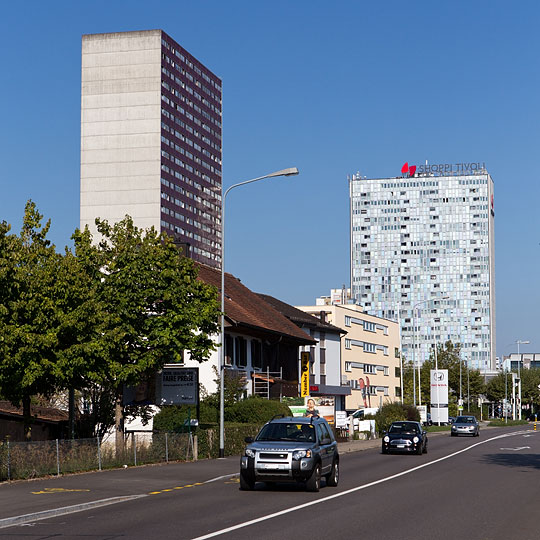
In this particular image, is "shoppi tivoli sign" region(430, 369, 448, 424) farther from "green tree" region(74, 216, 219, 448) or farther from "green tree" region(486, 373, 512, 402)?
"green tree" region(486, 373, 512, 402)

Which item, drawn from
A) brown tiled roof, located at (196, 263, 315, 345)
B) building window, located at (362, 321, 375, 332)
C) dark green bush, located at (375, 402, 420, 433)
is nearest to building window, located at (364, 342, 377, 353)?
building window, located at (362, 321, 375, 332)

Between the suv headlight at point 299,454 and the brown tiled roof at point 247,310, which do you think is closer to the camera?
the suv headlight at point 299,454

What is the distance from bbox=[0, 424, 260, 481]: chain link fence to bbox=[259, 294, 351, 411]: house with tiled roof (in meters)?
36.7

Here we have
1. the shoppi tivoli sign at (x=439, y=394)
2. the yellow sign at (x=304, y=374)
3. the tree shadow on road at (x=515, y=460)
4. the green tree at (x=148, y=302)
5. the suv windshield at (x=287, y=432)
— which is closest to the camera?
the suv windshield at (x=287, y=432)

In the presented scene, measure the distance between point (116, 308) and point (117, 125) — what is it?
4855 inches

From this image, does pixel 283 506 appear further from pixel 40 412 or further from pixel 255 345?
pixel 255 345

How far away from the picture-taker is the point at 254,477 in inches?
821

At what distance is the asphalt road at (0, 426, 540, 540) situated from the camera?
14.2 m

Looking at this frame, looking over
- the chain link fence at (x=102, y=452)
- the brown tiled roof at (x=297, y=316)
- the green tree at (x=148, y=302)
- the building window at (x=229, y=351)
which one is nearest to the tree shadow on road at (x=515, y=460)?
the chain link fence at (x=102, y=452)

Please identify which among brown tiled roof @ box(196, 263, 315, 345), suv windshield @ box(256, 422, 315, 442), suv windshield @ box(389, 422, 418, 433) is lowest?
suv windshield @ box(389, 422, 418, 433)

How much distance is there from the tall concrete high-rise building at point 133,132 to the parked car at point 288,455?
126779 millimetres

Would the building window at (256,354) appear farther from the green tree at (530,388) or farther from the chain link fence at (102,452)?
the green tree at (530,388)

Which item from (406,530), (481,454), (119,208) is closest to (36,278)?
(406,530)

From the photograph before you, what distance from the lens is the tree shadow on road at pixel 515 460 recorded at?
3253 centimetres
